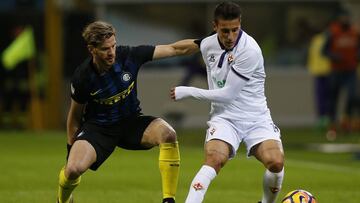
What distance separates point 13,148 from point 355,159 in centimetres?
654

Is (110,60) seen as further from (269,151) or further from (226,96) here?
(269,151)

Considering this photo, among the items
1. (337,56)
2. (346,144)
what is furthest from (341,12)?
(346,144)

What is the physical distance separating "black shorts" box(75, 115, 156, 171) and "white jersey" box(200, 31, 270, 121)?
88cm

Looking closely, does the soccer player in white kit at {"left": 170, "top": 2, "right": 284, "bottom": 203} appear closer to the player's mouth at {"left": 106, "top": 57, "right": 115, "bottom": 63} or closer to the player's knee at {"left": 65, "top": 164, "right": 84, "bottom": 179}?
the player's mouth at {"left": 106, "top": 57, "right": 115, "bottom": 63}

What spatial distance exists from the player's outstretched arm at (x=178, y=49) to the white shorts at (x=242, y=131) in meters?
0.80

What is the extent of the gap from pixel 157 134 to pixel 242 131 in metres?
0.92

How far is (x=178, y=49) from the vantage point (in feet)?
41.7

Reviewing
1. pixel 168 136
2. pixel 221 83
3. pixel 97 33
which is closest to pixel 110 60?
pixel 97 33

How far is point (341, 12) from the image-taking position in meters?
26.7

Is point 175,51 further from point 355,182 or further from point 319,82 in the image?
point 319,82

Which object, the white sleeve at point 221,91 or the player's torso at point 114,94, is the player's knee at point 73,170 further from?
the white sleeve at point 221,91

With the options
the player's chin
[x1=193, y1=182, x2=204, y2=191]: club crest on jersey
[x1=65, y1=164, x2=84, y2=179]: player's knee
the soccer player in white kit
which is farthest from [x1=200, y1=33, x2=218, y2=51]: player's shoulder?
[x1=65, y1=164, x2=84, y2=179]: player's knee

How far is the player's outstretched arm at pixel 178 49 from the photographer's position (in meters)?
12.7

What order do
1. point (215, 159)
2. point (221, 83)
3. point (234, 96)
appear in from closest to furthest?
1. point (215, 159)
2. point (234, 96)
3. point (221, 83)
